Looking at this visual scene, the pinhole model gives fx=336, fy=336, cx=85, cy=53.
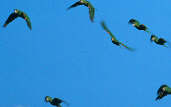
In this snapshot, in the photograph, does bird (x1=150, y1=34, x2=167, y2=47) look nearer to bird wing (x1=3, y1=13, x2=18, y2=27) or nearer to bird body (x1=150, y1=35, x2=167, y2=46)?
bird body (x1=150, y1=35, x2=167, y2=46)

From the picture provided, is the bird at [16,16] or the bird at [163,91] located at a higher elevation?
the bird at [16,16]

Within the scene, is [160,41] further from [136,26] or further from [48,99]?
[48,99]

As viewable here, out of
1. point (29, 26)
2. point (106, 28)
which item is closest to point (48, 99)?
point (29, 26)

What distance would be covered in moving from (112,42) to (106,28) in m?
1.62

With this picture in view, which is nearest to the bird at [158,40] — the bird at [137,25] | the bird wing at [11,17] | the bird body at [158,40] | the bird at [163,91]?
the bird body at [158,40]

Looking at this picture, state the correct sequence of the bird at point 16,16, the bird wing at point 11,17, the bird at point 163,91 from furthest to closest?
1. the bird wing at point 11,17
2. the bird at point 16,16
3. the bird at point 163,91

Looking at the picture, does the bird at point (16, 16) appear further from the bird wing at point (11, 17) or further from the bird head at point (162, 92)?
the bird head at point (162, 92)

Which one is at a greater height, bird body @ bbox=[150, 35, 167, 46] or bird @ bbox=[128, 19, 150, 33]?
bird @ bbox=[128, 19, 150, 33]

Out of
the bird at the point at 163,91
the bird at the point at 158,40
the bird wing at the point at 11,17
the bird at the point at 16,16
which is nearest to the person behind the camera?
the bird at the point at 163,91

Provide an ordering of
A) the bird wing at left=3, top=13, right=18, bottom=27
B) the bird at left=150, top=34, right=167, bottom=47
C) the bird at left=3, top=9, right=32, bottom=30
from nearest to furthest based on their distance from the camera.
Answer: the bird at left=150, top=34, right=167, bottom=47 → the bird at left=3, top=9, right=32, bottom=30 → the bird wing at left=3, top=13, right=18, bottom=27

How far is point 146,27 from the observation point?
11.9m

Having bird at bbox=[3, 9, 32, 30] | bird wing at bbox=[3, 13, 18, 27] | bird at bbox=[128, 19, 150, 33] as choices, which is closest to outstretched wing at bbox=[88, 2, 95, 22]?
bird at bbox=[128, 19, 150, 33]

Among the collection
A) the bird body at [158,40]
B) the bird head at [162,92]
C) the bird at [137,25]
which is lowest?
the bird head at [162,92]

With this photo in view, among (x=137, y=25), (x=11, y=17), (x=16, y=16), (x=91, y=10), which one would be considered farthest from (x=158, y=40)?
(x=11, y=17)
